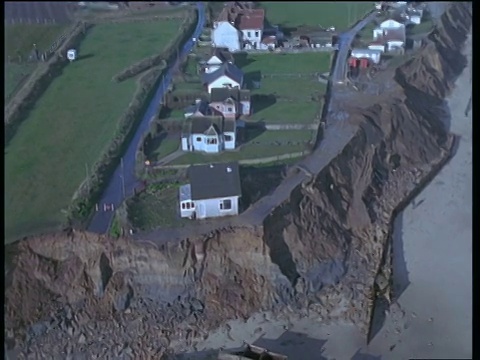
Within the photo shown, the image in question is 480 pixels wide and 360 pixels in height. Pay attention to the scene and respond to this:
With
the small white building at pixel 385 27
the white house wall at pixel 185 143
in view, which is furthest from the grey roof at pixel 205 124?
the small white building at pixel 385 27

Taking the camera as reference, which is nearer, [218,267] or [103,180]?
[218,267]

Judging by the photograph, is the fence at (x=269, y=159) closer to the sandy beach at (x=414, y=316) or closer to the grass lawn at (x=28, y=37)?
the sandy beach at (x=414, y=316)

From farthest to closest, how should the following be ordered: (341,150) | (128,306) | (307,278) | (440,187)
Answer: (440,187) < (341,150) < (307,278) < (128,306)

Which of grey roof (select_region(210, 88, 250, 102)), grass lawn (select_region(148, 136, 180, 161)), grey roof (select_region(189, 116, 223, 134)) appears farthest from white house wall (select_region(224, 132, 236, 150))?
grey roof (select_region(210, 88, 250, 102))

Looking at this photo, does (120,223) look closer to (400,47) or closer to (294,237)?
(294,237)

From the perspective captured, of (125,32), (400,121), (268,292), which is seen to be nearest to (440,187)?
(400,121)

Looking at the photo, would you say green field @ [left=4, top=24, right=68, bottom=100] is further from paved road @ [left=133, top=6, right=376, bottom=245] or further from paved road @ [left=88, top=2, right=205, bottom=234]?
paved road @ [left=133, top=6, right=376, bottom=245]

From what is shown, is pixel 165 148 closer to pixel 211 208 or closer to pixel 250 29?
pixel 211 208

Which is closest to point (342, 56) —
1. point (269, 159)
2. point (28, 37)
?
point (269, 159)
